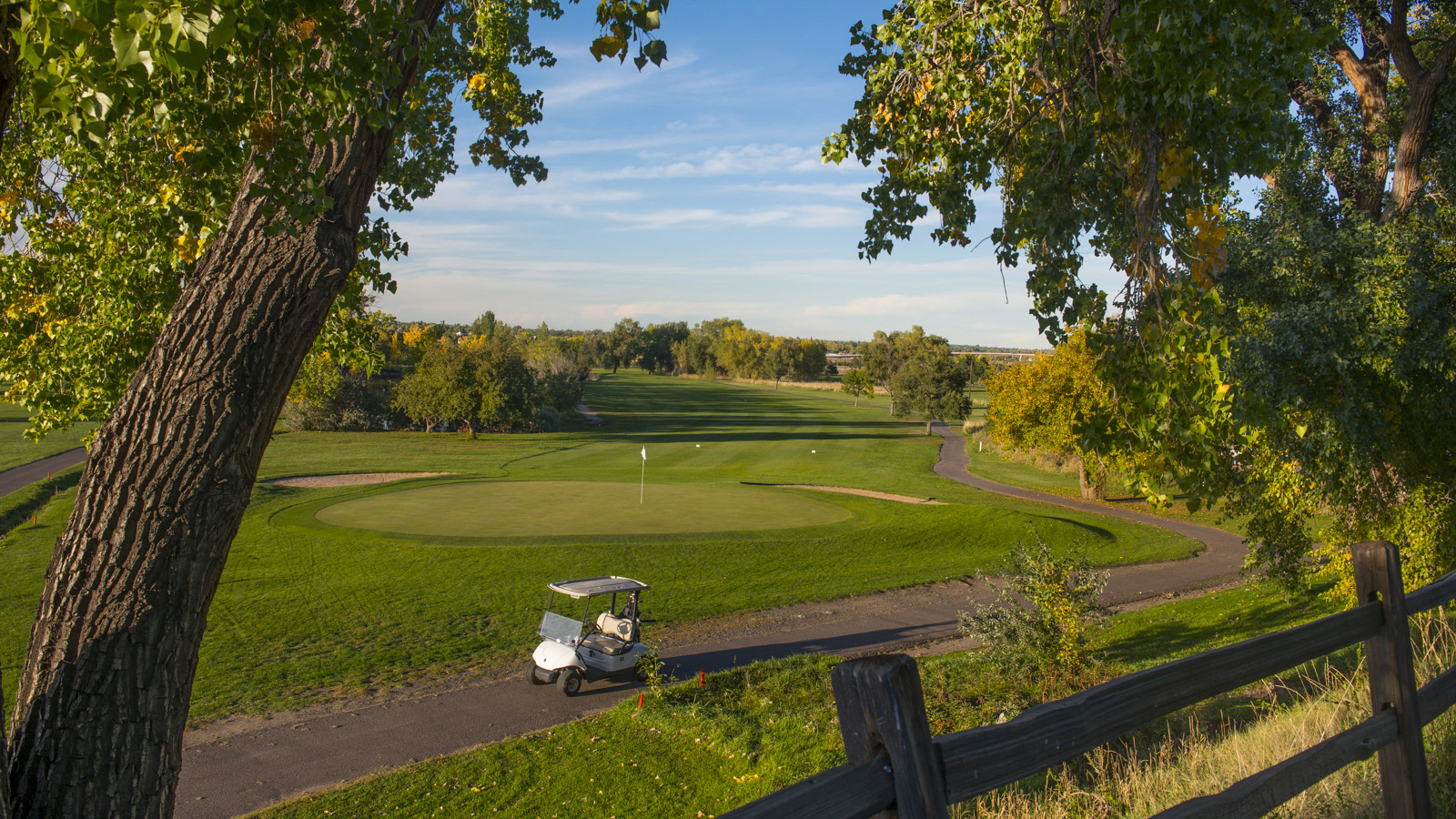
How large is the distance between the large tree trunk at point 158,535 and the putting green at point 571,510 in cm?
1777

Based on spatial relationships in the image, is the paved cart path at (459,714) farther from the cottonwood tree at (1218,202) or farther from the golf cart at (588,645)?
the cottonwood tree at (1218,202)

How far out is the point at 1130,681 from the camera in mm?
2443

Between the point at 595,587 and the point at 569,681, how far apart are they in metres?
1.28

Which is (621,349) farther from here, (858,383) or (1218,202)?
(1218,202)

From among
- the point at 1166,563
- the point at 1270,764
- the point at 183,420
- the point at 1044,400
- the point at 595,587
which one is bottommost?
the point at 1166,563

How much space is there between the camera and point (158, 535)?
3.01m

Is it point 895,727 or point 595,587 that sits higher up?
point 895,727

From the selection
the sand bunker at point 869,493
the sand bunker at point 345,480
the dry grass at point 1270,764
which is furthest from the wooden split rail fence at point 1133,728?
the sand bunker at point 345,480

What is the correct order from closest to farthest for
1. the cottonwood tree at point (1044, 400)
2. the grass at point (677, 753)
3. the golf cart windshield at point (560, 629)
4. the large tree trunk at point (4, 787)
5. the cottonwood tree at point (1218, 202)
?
the large tree trunk at point (4, 787)
the cottonwood tree at point (1218, 202)
the grass at point (677, 753)
the golf cart windshield at point (560, 629)
the cottonwood tree at point (1044, 400)

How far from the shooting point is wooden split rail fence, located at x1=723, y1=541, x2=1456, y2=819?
1946mm

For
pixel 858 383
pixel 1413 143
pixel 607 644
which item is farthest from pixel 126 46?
pixel 858 383

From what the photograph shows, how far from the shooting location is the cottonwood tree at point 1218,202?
4707 millimetres

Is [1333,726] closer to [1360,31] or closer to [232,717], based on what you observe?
[1360,31]

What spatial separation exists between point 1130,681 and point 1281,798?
1.04 m
